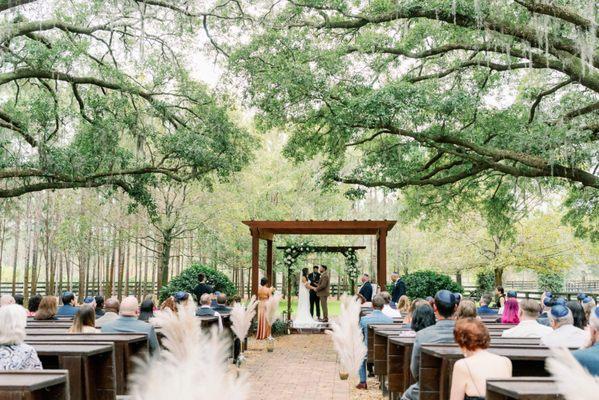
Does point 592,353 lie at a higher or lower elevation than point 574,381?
lower

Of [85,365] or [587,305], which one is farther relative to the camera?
[587,305]

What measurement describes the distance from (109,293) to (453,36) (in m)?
19.9

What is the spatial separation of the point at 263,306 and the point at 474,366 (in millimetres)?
11485

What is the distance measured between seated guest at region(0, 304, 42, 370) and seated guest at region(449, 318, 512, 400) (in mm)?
2894

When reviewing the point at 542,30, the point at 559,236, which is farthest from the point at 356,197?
the point at 559,236

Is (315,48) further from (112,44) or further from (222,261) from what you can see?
(222,261)

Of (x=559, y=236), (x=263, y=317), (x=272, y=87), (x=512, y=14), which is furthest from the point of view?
(x=559, y=236)

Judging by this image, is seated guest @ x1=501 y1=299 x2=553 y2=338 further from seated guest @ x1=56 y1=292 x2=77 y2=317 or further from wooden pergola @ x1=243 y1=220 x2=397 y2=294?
wooden pergola @ x1=243 y1=220 x2=397 y2=294

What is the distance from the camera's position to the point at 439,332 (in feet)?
17.6

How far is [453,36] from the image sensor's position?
42.5ft

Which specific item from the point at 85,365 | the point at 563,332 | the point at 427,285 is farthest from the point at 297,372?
the point at 427,285

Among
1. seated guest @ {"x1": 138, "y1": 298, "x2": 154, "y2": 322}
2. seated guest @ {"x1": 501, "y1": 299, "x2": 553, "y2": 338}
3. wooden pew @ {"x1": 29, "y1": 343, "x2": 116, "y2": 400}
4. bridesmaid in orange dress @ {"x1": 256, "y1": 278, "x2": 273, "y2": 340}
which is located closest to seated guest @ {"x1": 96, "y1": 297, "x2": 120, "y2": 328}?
seated guest @ {"x1": 138, "y1": 298, "x2": 154, "y2": 322}

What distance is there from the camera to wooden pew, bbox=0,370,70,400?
126 inches

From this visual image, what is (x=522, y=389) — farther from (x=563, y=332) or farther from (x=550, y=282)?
(x=550, y=282)
